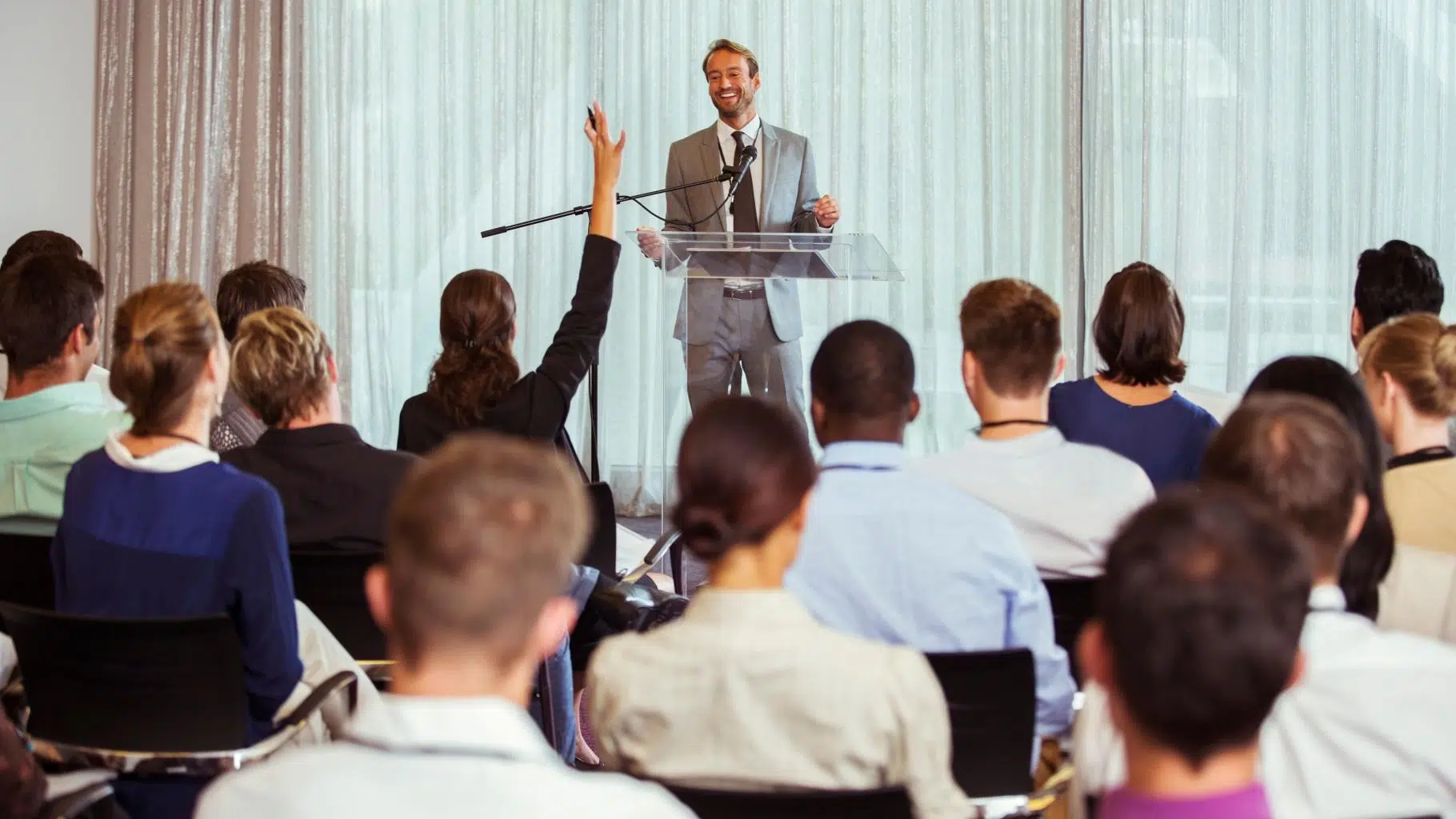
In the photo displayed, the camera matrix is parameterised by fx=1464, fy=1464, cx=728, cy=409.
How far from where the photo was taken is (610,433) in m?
6.55

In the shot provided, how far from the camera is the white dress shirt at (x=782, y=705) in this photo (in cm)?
148

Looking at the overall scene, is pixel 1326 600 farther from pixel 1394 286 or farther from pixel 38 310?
pixel 1394 286

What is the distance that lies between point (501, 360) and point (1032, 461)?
1267 millimetres

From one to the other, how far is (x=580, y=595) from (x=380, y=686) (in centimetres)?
44

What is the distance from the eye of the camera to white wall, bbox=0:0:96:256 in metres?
6.09

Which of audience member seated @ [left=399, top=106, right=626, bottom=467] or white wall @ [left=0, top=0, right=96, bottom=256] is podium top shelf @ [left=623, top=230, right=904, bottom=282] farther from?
white wall @ [left=0, top=0, right=96, bottom=256]

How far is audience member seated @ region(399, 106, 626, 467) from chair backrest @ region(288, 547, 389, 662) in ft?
1.96

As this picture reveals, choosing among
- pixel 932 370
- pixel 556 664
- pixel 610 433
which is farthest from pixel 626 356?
pixel 556 664

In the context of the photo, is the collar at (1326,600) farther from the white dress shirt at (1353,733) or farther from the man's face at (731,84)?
the man's face at (731,84)

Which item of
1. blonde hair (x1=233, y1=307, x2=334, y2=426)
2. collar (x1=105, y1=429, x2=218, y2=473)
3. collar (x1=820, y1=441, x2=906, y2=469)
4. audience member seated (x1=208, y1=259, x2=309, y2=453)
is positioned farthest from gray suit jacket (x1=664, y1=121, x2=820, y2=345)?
collar (x1=105, y1=429, x2=218, y2=473)

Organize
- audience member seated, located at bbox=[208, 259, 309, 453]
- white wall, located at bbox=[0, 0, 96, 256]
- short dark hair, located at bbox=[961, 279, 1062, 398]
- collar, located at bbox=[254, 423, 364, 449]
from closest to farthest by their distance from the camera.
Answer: short dark hair, located at bbox=[961, 279, 1062, 398]
collar, located at bbox=[254, 423, 364, 449]
audience member seated, located at bbox=[208, 259, 309, 453]
white wall, located at bbox=[0, 0, 96, 256]

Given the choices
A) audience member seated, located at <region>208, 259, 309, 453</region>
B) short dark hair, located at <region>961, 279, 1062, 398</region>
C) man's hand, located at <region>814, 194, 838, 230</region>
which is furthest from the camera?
man's hand, located at <region>814, 194, 838, 230</region>

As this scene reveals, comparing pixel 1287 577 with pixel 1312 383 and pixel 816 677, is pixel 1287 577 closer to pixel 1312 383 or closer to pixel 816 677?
pixel 816 677

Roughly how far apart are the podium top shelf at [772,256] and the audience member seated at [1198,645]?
2689 mm
